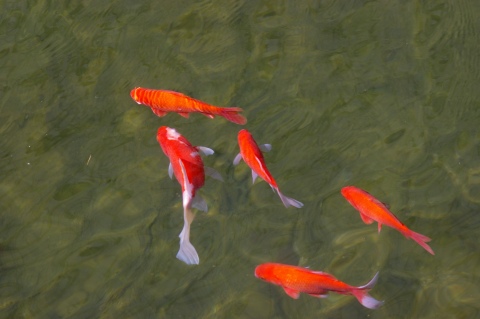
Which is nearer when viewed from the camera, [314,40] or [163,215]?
[163,215]

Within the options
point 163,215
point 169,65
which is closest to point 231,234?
point 163,215

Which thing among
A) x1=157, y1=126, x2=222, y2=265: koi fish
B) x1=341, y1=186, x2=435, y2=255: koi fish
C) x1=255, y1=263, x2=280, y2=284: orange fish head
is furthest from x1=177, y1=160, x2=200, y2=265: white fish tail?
x1=341, y1=186, x2=435, y2=255: koi fish

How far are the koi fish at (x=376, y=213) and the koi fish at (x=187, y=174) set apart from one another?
37.5 inches

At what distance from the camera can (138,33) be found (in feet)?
19.2

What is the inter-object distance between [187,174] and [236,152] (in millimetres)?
1122

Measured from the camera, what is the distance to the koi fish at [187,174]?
3693 mm

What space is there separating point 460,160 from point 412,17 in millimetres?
1543

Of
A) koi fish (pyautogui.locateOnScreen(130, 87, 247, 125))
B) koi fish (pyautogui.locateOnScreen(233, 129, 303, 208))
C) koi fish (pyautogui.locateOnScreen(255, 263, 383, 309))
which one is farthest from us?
koi fish (pyautogui.locateOnScreen(130, 87, 247, 125))

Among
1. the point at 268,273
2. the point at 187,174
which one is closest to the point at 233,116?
the point at 187,174

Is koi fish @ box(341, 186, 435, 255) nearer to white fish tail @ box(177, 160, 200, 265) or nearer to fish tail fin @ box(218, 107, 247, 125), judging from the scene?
fish tail fin @ box(218, 107, 247, 125)

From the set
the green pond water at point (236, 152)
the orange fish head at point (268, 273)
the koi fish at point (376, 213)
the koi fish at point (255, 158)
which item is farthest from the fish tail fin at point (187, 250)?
the koi fish at point (376, 213)

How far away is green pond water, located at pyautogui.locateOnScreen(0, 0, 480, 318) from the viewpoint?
14.4 feet

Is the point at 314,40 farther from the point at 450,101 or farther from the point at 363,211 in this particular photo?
the point at 363,211

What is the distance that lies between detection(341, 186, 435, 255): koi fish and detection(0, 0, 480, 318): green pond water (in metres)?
0.41
